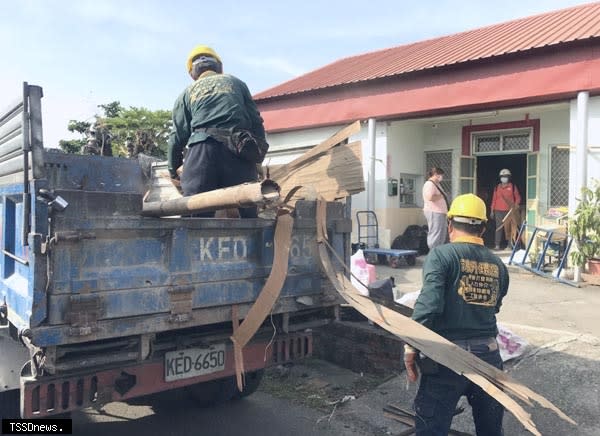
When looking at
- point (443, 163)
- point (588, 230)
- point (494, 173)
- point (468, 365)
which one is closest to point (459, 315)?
point (468, 365)

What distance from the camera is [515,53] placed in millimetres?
10477

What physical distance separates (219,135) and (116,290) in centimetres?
143

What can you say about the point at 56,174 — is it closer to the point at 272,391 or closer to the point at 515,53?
the point at 272,391

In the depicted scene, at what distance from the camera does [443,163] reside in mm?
13961

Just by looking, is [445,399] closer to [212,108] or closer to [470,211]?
[470,211]

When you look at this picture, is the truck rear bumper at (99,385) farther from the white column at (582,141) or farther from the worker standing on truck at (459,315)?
the white column at (582,141)

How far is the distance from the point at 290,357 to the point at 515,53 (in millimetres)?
8846

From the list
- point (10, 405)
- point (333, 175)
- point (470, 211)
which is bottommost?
point (10, 405)

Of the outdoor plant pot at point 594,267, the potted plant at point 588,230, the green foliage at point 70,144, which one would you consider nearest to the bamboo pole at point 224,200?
the potted plant at point 588,230

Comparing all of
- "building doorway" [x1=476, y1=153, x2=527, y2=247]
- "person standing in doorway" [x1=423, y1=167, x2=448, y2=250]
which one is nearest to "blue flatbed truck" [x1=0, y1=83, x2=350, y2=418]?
"person standing in doorway" [x1=423, y1=167, x2=448, y2=250]

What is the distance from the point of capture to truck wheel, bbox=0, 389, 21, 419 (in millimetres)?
3215

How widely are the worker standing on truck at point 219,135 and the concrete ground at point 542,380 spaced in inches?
70.8

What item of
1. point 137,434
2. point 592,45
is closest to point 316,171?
point 137,434

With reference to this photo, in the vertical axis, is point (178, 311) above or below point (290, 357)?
above
